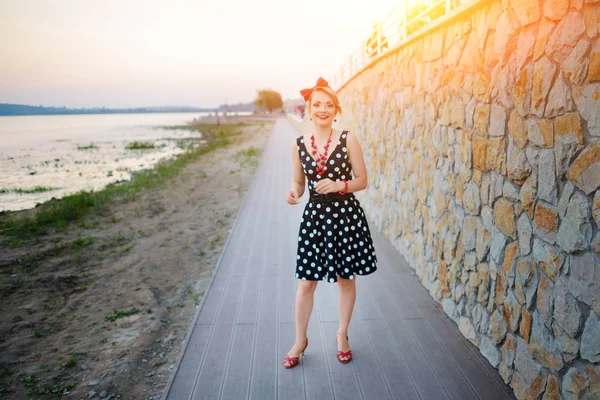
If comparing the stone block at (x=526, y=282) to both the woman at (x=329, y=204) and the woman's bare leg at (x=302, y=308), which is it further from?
the woman's bare leg at (x=302, y=308)

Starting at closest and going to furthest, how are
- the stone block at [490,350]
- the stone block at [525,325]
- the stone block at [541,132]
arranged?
the stone block at [541,132]
the stone block at [525,325]
the stone block at [490,350]

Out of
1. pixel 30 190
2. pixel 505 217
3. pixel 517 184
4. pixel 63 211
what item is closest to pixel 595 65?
pixel 517 184

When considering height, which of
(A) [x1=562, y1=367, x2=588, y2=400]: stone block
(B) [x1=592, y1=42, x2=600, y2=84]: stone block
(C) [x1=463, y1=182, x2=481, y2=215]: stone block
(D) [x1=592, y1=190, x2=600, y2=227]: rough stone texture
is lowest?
(A) [x1=562, y1=367, x2=588, y2=400]: stone block

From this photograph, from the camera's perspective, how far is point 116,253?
5832mm

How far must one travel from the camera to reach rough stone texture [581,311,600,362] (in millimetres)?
1702

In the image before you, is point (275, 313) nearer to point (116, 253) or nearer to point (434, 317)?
point (434, 317)

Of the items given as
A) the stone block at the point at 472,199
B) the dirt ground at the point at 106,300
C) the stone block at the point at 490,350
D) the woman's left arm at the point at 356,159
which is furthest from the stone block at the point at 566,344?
the dirt ground at the point at 106,300

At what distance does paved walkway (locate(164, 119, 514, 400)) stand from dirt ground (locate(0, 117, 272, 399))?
343 millimetres

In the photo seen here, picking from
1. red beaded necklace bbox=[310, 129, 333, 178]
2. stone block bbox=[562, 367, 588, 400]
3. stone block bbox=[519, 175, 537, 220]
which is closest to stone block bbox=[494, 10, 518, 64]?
stone block bbox=[519, 175, 537, 220]

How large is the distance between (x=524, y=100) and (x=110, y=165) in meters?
17.8

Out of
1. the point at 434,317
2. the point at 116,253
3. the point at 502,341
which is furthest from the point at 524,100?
the point at 116,253

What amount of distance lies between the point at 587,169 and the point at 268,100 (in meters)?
87.7

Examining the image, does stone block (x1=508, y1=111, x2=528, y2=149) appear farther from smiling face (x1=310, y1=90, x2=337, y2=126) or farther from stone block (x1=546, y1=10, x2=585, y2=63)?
smiling face (x1=310, y1=90, x2=337, y2=126)

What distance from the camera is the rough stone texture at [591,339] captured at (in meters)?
1.70
